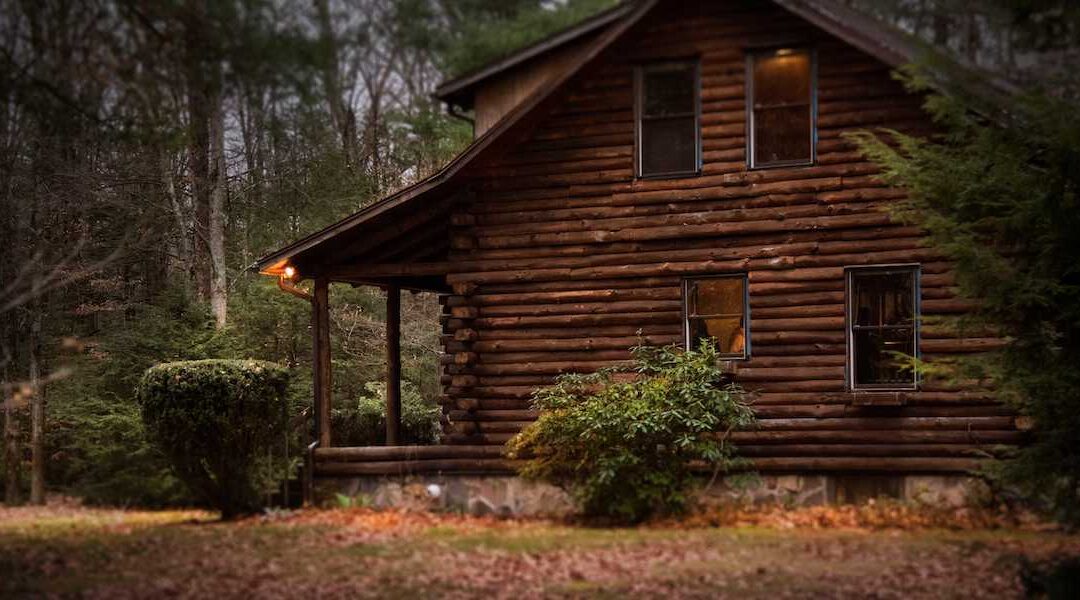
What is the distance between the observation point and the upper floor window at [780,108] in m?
17.9

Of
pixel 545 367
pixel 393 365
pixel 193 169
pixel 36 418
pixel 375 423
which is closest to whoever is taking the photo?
pixel 545 367

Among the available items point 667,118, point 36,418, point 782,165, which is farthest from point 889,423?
point 36,418

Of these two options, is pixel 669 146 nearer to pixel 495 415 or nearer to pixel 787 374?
pixel 787 374

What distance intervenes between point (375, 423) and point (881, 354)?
37.7 ft

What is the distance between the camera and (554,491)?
17734mm

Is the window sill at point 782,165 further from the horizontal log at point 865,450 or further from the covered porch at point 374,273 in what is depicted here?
the covered porch at point 374,273

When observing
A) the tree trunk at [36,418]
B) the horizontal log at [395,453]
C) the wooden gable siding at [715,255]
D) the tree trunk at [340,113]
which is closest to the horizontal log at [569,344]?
the wooden gable siding at [715,255]

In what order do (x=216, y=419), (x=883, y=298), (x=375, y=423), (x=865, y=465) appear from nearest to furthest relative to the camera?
(x=216, y=419) → (x=865, y=465) → (x=883, y=298) → (x=375, y=423)

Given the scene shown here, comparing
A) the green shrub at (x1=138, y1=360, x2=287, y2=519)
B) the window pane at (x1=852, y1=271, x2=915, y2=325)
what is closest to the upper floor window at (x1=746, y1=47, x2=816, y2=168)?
the window pane at (x1=852, y1=271, x2=915, y2=325)

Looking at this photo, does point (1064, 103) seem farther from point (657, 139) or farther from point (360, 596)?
point (360, 596)

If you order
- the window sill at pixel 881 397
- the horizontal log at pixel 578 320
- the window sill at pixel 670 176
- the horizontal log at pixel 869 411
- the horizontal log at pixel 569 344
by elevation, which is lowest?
the horizontal log at pixel 869 411

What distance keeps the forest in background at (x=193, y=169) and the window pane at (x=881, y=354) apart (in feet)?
12.2

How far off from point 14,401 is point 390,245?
6.21 metres

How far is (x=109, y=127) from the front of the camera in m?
14.3
